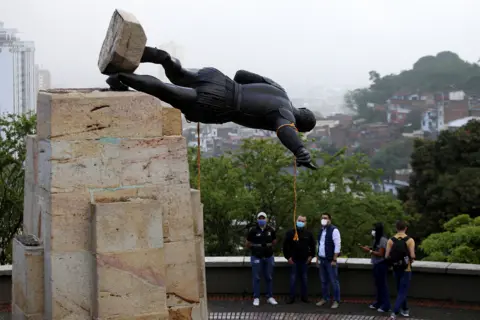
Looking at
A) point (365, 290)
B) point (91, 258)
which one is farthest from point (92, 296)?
point (365, 290)

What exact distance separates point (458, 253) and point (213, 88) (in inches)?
317

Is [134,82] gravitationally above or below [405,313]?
above

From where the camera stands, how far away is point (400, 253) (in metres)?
11.6

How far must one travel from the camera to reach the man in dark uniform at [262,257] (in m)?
12.7

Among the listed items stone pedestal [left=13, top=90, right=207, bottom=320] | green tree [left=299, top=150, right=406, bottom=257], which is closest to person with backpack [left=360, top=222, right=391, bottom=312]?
stone pedestal [left=13, top=90, right=207, bottom=320]

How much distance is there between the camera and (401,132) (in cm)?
10575

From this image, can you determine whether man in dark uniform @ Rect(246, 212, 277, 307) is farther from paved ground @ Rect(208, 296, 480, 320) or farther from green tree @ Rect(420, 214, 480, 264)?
green tree @ Rect(420, 214, 480, 264)

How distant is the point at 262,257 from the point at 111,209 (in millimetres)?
5116

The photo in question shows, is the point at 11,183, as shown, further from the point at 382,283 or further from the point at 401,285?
the point at 401,285

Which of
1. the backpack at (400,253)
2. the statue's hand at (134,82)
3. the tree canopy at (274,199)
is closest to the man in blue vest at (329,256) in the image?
the backpack at (400,253)

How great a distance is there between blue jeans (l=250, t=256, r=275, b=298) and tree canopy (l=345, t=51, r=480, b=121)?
105 metres

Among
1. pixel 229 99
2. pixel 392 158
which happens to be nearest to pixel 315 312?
pixel 229 99

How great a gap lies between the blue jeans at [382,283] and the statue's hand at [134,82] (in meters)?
5.17

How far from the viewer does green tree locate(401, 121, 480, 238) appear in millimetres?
31672
